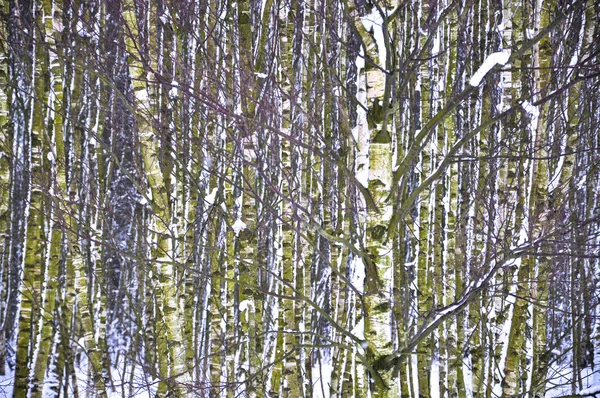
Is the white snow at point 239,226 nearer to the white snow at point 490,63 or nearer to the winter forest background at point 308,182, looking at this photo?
the winter forest background at point 308,182

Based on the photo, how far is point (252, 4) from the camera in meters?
8.79

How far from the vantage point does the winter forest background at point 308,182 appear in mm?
3988

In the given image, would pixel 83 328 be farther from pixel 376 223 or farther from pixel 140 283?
pixel 376 223

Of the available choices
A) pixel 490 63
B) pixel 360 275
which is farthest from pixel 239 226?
pixel 490 63

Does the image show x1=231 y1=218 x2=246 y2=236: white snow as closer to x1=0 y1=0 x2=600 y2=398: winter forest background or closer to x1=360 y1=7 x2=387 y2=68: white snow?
x1=0 y1=0 x2=600 y2=398: winter forest background

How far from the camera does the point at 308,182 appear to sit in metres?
8.29

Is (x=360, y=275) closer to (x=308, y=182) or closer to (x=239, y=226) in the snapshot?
(x=239, y=226)

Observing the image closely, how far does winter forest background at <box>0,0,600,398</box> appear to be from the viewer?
399 cm

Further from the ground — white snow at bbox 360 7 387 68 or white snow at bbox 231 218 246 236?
white snow at bbox 360 7 387 68

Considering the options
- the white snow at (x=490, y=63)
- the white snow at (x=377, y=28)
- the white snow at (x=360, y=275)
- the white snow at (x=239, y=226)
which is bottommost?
the white snow at (x=360, y=275)

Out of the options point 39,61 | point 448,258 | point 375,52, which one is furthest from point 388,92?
point 39,61

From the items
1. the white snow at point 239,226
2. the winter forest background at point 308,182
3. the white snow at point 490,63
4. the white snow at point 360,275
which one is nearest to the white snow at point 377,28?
the winter forest background at point 308,182

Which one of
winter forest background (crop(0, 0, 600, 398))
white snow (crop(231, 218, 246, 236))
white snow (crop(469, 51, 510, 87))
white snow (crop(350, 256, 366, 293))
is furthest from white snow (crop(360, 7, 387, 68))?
white snow (crop(231, 218, 246, 236))

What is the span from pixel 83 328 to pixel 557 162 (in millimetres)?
5693
